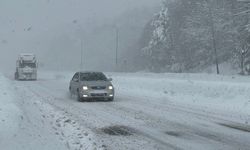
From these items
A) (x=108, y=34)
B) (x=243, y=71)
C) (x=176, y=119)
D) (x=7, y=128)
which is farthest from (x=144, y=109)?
(x=108, y=34)

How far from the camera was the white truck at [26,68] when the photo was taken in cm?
5422

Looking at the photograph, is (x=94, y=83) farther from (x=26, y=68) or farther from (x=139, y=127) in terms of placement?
(x=26, y=68)

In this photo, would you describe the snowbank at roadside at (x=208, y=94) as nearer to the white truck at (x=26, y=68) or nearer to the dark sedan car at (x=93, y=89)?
the dark sedan car at (x=93, y=89)

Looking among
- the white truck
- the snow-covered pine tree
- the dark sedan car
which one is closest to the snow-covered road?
the dark sedan car

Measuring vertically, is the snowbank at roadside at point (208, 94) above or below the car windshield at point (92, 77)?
below

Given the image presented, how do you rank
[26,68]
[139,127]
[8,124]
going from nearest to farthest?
[8,124] → [139,127] → [26,68]

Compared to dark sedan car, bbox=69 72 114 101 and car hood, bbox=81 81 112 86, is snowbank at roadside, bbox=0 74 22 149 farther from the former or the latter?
car hood, bbox=81 81 112 86

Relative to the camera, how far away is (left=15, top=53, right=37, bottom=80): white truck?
54.2m

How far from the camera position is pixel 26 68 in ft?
179

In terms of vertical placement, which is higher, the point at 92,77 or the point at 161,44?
the point at 161,44

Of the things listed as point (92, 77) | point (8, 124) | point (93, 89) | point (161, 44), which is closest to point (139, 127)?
point (8, 124)

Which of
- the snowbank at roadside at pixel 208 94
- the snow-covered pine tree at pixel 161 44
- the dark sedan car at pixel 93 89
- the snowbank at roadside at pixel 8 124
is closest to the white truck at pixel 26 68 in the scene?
the snowbank at roadside at pixel 208 94

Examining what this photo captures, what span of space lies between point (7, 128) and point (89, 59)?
6384 inches

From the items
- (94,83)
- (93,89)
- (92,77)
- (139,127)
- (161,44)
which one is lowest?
(139,127)
